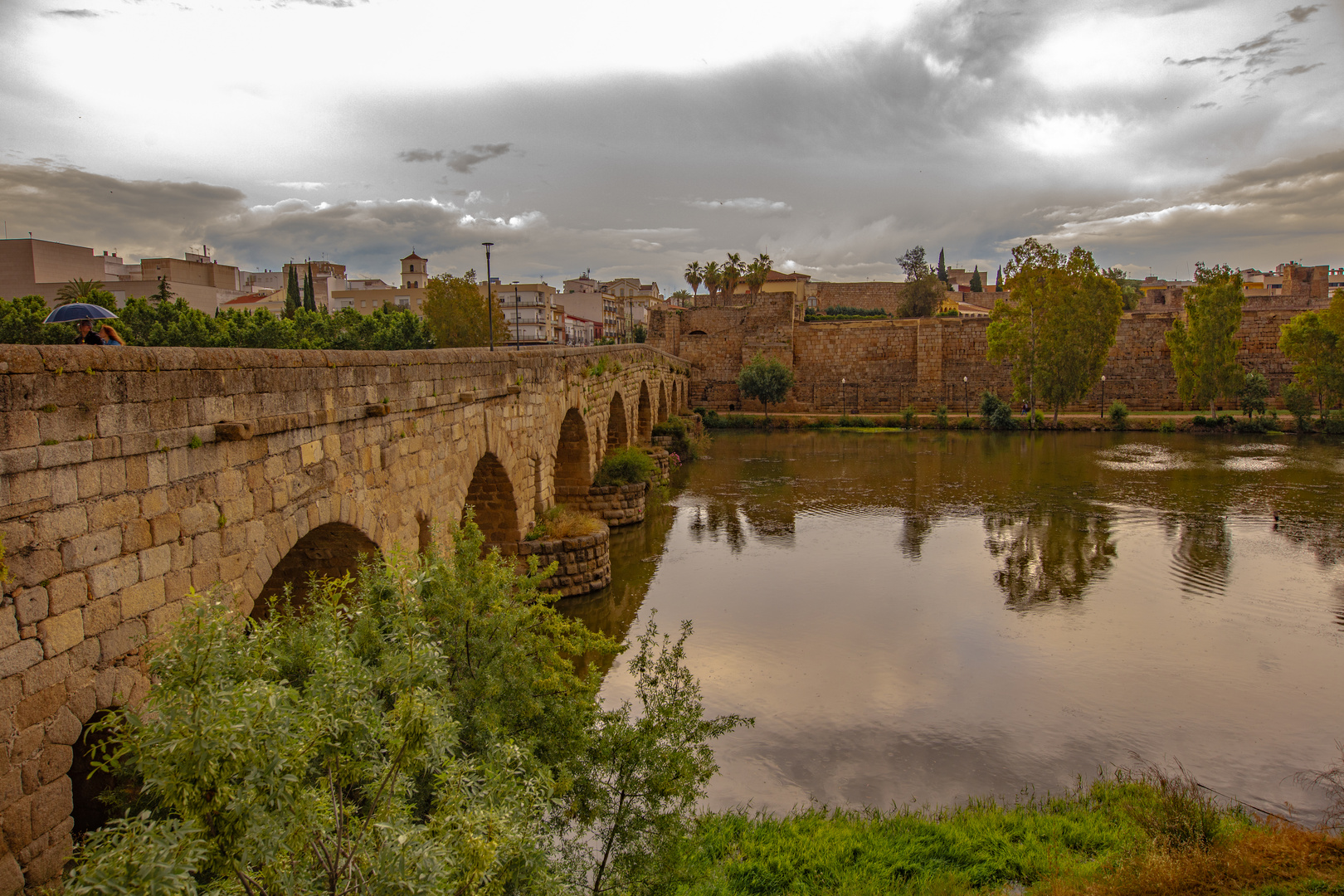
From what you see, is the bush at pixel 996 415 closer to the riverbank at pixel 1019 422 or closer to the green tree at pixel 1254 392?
the riverbank at pixel 1019 422

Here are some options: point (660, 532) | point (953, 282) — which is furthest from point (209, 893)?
point (953, 282)

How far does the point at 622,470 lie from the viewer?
20344 mm

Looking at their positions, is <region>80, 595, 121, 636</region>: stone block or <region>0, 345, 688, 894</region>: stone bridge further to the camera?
<region>80, 595, 121, 636</region>: stone block

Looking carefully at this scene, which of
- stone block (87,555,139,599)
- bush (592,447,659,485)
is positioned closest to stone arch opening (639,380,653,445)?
bush (592,447,659,485)

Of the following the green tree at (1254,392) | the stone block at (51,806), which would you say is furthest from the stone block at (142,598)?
the green tree at (1254,392)

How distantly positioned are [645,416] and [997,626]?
60.9 ft

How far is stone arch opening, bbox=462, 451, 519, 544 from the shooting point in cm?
1260

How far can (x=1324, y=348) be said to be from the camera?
1399 inches

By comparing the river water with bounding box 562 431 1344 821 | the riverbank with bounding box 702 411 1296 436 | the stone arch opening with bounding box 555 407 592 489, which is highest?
the stone arch opening with bounding box 555 407 592 489

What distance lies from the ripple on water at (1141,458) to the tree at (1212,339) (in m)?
5.38

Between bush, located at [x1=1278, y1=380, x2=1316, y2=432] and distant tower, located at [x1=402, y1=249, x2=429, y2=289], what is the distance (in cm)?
7868

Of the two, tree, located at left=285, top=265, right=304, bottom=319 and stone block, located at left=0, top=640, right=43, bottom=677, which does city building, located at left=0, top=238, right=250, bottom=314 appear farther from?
stone block, located at left=0, top=640, right=43, bottom=677

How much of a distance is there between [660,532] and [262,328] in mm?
26343

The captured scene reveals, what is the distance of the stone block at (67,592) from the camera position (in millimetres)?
4035
